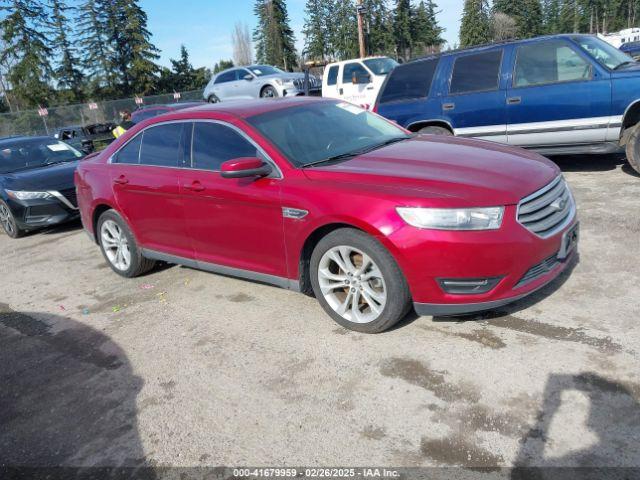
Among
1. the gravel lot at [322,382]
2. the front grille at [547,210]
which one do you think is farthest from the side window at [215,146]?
the front grille at [547,210]

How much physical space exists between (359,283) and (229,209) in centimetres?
129

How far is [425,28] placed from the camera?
232 ft

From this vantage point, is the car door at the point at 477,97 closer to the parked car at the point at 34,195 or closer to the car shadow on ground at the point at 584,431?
the car shadow on ground at the point at 584,431

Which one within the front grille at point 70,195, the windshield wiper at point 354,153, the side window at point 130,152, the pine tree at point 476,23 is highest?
the pine tree at point 476,23

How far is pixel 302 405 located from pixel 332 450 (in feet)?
1.42

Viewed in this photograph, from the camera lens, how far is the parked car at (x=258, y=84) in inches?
650

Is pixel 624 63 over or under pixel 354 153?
over

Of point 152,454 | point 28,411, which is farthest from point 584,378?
point 28,411

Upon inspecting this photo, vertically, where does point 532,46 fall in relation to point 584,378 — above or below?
above

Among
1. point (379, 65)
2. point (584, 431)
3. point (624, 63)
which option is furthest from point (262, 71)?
point (584, 431)

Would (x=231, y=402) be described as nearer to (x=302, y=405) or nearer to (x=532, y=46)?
(x=302, y=405)

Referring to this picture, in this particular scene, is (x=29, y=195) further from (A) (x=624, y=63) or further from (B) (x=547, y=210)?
(A) (x=624, y=63)

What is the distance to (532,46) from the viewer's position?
6.93m

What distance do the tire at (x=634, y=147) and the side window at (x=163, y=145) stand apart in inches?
205
